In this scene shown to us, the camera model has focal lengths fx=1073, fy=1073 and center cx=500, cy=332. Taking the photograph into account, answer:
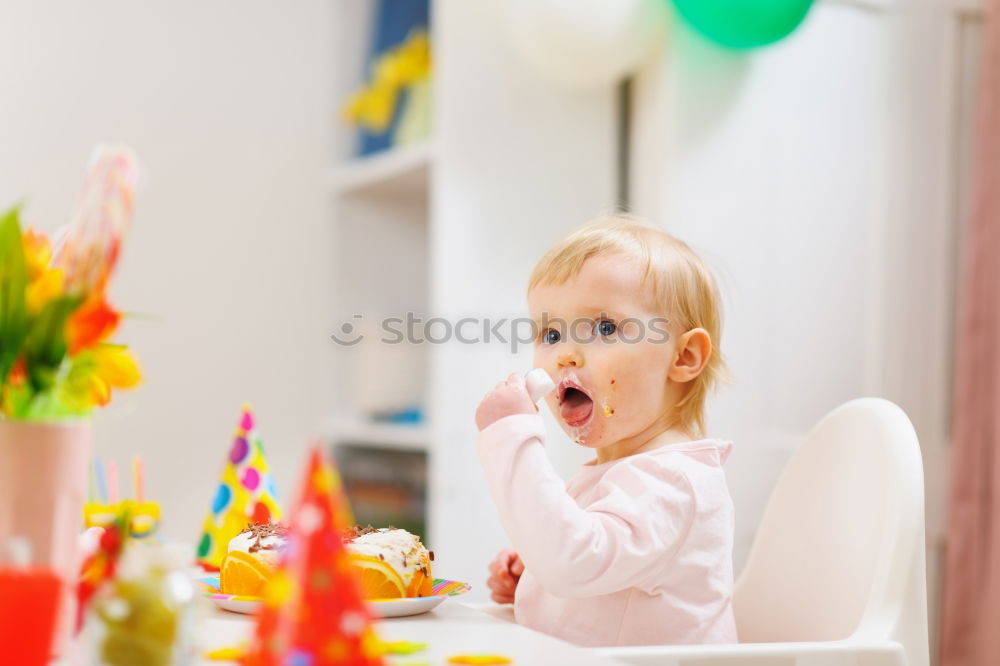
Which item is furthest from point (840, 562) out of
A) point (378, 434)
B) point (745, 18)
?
point (378, 434)

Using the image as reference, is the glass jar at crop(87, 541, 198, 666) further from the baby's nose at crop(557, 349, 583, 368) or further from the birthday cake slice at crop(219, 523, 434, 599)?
the baby's nose at crop(557, 349, 583, 368)

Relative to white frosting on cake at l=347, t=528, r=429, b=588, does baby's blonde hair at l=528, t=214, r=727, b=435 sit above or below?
above

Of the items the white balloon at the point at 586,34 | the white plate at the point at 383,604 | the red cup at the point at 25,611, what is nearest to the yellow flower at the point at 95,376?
the red cup at the point at 25,611

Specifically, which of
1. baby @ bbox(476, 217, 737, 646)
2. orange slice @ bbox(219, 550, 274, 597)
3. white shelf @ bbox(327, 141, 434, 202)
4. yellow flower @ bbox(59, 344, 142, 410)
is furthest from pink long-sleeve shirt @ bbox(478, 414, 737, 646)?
white shelf @ bbox(327, 141, 434, 202)

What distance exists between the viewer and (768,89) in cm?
203

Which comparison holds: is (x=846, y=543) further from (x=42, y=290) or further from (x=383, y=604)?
(x=42, y=290)

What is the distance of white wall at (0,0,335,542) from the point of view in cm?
249

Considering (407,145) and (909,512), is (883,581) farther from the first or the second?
(407,145)

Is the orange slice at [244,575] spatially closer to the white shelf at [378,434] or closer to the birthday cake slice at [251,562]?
the birthday cake slice at [251,562]

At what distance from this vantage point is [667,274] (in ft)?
3.71

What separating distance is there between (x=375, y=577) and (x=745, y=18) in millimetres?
1319

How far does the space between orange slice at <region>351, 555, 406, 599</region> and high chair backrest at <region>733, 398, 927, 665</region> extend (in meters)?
0.41

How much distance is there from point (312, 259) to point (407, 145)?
446 millimetres

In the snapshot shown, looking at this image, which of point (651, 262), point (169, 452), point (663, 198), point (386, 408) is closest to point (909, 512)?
point (651, 262)
